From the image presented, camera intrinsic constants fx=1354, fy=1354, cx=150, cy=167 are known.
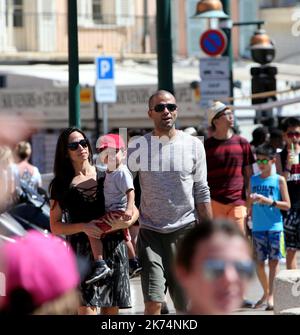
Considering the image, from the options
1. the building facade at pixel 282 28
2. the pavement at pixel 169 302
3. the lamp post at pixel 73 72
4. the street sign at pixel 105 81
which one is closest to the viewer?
the pavement at pixel 169 302

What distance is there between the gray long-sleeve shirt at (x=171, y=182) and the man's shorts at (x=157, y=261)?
0.05m

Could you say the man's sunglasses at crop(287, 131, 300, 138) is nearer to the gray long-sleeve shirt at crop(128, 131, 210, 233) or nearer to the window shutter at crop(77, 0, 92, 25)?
the gray long-sleeve shirt at crop(128, 131, 210, 233)

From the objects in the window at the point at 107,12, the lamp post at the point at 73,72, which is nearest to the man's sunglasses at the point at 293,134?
the lamp post at the point at 73,72

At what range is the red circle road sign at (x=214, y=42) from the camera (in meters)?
21.1

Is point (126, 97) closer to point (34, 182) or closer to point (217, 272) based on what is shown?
point (34, 182)

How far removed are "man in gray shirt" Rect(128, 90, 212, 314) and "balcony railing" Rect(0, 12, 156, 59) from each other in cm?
2424

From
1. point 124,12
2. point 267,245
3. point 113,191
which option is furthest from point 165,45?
point 124,12

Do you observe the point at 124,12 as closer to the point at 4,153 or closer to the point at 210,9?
the point at 210,9

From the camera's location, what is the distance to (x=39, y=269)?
383cm

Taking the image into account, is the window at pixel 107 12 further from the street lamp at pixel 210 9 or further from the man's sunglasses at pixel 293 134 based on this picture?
the man's sunglasses at pixel 293 134

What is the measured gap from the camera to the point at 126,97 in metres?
26.6

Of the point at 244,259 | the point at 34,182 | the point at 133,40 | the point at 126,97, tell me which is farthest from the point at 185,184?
the point at 133,40

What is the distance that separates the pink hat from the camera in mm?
3840
